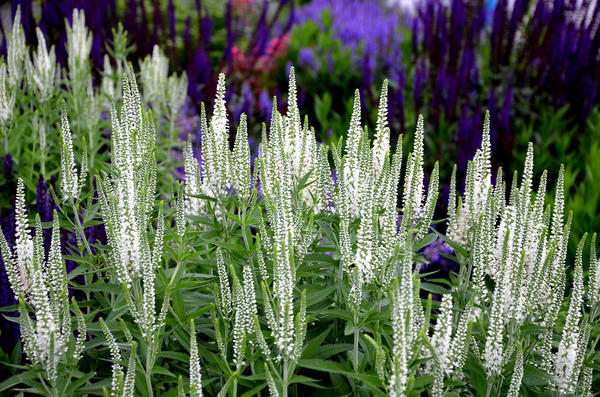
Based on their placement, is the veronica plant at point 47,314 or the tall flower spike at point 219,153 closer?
the veronica plant at point 47,314

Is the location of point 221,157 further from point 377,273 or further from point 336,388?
point 336,388

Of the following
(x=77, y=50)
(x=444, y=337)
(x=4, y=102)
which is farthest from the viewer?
(x=77, y=50)

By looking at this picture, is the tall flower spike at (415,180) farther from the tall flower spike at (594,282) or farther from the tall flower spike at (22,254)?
the tall flower spike at (22,254)

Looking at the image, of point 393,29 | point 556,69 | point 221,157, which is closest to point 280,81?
point 393,29

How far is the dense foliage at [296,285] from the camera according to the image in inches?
92.8

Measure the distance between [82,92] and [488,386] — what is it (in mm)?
3984

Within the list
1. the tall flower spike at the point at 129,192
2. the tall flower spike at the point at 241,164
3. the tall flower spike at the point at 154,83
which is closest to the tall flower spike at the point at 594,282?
the tall flower spike at the point at 241,164

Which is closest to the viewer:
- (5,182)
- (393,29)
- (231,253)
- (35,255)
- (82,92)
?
(35,255)

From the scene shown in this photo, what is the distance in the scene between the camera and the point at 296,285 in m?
2.94

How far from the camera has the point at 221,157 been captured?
290cm

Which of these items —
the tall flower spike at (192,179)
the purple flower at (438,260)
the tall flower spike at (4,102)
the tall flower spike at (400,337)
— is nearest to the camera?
the tall flower spike at (400,337)

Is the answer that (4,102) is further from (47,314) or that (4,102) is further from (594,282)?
(594,282)

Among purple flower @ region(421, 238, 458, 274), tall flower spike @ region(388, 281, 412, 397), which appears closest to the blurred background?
purple flower @ region(421, 238, 458, 274)

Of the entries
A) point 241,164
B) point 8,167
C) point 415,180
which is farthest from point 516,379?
point 8,167
